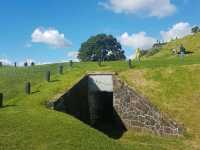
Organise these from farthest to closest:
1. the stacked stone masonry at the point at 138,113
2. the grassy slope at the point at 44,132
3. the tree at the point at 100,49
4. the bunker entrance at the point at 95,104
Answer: the tree at the point at 100,49, the bunker entrance at the point at 95,104, the stacked stone masonry at the point at 138,113, the grassy slope at the point at 44,132

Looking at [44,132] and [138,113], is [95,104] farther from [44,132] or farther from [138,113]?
[44,132]

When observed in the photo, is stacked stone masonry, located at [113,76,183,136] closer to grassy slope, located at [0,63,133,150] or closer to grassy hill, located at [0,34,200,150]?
grassy hill, located at [0,34,200,150]

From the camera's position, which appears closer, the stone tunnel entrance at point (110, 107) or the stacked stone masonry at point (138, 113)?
the stacked stone masonry at point (138, 113)

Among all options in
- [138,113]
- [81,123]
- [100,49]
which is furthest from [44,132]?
[100,49]

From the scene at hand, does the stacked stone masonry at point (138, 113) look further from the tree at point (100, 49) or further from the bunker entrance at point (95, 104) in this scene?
the tree at point (100, 49)

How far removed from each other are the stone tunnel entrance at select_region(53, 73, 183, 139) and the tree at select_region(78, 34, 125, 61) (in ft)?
241

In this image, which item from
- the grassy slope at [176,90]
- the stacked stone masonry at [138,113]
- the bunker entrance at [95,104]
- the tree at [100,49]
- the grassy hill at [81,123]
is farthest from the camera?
the tree at [100,49]

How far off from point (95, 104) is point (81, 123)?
37.2 feet

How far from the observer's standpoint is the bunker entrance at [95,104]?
26.2 meters

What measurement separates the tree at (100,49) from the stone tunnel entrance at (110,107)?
73381mm

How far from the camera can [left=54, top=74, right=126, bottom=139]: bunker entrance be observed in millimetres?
26172

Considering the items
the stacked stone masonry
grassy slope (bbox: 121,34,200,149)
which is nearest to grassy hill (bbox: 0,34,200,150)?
grassy slope (bbox: 121,34,200,149)

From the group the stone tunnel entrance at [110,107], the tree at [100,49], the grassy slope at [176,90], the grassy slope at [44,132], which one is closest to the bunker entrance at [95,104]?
the stone tunnel entrance at [110,107]

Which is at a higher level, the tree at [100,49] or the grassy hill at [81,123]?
the tree at [100,49]
